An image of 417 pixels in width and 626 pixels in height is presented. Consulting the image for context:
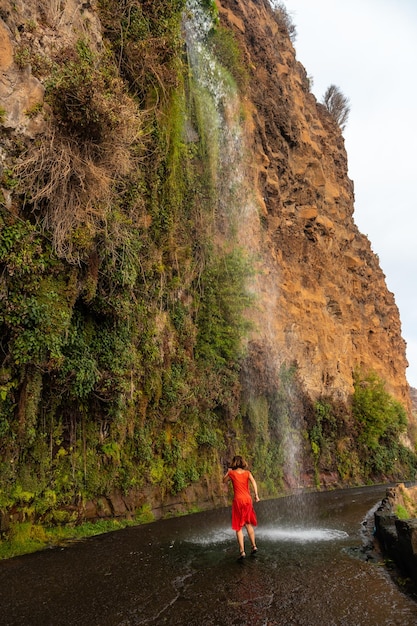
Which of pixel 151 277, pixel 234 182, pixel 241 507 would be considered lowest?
pixel 241 507

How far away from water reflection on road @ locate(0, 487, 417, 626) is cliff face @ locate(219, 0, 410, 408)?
14.4 m

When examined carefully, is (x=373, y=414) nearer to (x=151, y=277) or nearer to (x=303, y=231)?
(x=303, y=231)

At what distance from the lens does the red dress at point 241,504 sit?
711cm

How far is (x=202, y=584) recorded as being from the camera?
5.70 m

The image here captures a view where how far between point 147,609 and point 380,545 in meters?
4.54

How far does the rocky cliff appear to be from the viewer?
8320mm

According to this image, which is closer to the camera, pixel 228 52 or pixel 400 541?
pixel 400 541

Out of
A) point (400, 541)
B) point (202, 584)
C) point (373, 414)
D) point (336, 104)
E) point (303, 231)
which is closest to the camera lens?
point (202, 584)

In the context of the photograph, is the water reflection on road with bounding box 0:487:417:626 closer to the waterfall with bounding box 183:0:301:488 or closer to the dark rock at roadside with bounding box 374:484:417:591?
the dark rock at roadside with bounding box 374:484:417:591

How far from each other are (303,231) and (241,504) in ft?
86.7

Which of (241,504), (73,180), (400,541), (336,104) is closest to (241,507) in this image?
(241,504)

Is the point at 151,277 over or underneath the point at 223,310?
underneath

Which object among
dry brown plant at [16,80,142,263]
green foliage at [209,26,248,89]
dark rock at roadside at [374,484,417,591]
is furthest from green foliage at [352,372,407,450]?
dry brown plant at [16,80,142,263]

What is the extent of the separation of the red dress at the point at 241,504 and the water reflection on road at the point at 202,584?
21.1 inches
